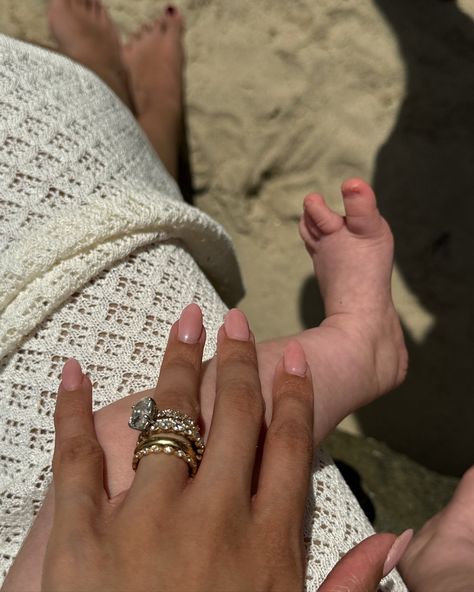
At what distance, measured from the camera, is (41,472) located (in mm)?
990

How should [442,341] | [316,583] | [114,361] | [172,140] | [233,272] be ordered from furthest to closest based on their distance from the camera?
[172,140]
[442,341]
[233,272]
[114,361]
[316,583]

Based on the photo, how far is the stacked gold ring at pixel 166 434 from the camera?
2.64 feet

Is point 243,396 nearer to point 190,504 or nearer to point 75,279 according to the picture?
point 190,504

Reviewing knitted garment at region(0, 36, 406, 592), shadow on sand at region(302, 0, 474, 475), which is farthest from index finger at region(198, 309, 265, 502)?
shadow on sand at region(302, 0, 474, 475)

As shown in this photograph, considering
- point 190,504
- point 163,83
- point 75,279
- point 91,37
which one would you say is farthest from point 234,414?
point 91,37

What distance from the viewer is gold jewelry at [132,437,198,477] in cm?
80

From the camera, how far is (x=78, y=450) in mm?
860

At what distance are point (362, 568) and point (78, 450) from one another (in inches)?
16.4

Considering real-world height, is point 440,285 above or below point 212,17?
below

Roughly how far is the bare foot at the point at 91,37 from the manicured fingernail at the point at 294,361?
126cm

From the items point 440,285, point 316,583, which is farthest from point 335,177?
point 316,583

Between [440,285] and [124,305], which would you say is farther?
[440,285]

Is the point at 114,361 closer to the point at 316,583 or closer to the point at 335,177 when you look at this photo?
the point at 316,583

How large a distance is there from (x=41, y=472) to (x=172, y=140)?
122cm
